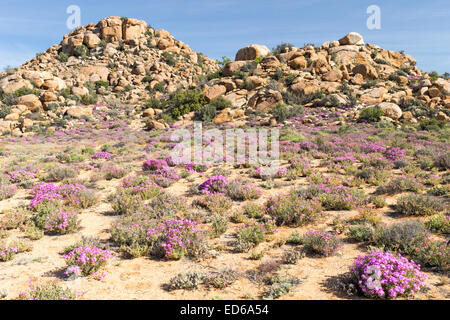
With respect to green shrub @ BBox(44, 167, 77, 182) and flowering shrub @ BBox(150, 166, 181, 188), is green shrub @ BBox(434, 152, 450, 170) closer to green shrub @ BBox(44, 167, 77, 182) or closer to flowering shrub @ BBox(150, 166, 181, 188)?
flowering shrub @ BBox(150, 166, 181, 188)

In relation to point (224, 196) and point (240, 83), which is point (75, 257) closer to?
point (224, 196)

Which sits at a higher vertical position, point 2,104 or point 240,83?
point 240,83

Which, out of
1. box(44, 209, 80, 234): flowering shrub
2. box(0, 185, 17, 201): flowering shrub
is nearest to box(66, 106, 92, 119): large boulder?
box(0, 185, 17, 201): flowering shrub

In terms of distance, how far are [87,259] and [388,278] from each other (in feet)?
19.6

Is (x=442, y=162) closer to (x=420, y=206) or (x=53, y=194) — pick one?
(x=420, y=206)

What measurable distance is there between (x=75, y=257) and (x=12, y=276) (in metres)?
1.22

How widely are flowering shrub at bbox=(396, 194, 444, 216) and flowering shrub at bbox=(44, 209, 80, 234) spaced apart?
10.0 metres

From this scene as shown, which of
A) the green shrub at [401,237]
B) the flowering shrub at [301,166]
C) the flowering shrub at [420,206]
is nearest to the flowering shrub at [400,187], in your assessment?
the flowering shrub at [420,206]

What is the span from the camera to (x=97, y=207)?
9562mm

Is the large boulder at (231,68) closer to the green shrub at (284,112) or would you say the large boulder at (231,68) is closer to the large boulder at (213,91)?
the large boulder at (213,91)

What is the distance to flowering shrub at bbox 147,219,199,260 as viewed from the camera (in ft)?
20.7

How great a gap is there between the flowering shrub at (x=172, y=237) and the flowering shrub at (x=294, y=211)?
2.72 metres

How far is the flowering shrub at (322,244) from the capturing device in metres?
6.19
